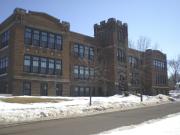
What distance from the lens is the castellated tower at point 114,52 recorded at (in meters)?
54.2

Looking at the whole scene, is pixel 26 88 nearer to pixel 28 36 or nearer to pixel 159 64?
pixel 28 36

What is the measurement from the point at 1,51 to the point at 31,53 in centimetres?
648

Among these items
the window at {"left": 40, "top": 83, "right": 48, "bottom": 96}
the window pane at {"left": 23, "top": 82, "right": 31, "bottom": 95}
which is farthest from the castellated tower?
the window pane at {"left": 23, "top": 82, "right": 31, "bottom": 95}

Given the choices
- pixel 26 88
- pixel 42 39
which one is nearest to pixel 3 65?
pixel 26 88

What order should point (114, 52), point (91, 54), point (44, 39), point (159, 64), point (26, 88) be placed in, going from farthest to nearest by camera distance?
1. point (159, 64)
2. point (114, 52)
3. point (91, 54)
4. point (44, 39)
5. point (26, 88)

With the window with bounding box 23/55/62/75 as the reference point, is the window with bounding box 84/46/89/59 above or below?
above

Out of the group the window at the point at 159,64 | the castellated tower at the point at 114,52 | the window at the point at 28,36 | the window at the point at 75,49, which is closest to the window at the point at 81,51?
the window at the point at 75,49

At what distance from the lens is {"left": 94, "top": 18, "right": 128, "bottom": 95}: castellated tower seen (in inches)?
2135

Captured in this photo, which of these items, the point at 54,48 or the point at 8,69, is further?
the point at 54,48

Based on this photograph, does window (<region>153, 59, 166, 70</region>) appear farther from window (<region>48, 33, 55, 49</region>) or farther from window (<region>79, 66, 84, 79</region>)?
window (<region>48, 33, 55, 49</region>)

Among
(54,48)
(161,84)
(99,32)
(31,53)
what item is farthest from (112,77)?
(161,84)

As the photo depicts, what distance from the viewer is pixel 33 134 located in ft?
44.6

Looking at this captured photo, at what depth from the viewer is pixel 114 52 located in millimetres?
54375

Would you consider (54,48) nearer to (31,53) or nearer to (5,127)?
(31,53)
